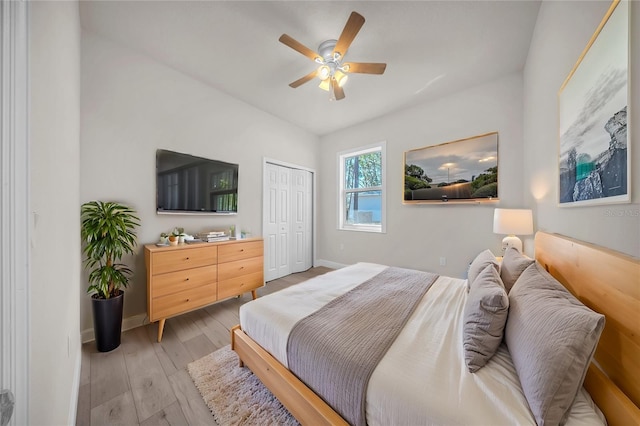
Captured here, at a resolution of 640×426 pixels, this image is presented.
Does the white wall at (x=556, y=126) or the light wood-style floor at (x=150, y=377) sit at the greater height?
the white wall at (x=556, y=126)

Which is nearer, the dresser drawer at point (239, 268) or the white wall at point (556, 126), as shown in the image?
the white wall at point (556, 126)

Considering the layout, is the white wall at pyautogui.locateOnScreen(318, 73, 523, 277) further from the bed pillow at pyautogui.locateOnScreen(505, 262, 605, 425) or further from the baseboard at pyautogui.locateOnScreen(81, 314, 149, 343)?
the baseboard at pyautogui.locateOnScreen(81, 314, 149, 343)

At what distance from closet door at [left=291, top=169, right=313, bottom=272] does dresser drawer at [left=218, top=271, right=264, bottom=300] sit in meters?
1.36

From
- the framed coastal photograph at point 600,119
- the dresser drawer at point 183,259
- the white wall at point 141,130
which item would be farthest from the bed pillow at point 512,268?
the white wall at point 141,130

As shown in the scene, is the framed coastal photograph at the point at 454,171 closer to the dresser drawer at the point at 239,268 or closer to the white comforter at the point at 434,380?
the white comforter at the point at 434,380

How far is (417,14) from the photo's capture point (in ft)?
6.07

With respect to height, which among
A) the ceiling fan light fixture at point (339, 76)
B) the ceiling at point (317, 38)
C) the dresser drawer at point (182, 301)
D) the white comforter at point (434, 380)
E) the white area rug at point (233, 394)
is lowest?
the white area rug at point (233, 394)

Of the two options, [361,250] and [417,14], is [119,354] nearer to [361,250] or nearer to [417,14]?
[361,250]

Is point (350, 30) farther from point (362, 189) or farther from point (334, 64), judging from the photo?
point (362, 189)

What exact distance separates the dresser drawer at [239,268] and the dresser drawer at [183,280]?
Answer: 0.23ft

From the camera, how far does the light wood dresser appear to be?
204 cm

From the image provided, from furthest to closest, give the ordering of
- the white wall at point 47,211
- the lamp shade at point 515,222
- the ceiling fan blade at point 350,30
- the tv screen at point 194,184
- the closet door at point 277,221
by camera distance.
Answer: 1. the closet door at point 277,221
2. the tv screen at point 194,184
3. the lamp shade at point 515,222
4. the ceiling fan blade at point 350,30
5. the white wall at point 47,211

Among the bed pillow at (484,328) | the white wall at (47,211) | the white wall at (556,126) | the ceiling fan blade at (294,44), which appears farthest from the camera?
the ceiling fan blade at (294,44)

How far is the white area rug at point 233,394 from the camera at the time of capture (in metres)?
1.29
